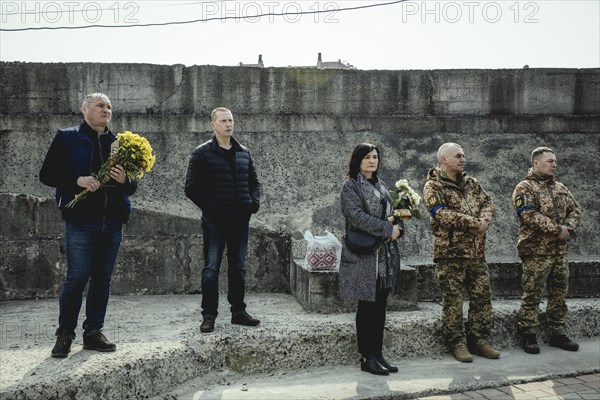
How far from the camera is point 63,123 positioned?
805 centimetres

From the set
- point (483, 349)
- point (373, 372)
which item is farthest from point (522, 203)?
point (373, 372)

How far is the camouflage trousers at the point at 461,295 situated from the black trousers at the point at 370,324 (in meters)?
0.67

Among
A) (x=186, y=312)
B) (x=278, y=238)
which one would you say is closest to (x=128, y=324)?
(x=186, y=312)

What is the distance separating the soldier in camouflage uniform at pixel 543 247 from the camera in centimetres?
553

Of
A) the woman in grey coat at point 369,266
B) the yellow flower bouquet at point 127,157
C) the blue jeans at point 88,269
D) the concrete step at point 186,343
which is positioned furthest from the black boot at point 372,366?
the yellow flower bouquet at point 127,157

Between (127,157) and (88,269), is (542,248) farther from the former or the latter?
(88,269)

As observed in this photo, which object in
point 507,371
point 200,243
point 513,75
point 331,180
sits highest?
point 513,75

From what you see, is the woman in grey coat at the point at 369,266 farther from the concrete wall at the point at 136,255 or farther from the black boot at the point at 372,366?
the concrete wall at the point at 136,255

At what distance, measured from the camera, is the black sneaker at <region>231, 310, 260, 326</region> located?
519cm

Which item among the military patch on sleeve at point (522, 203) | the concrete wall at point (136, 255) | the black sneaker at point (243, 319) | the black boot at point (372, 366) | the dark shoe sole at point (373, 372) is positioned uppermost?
the military patch on sleeve at point (522, 203)

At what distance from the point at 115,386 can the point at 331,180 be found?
184 inches

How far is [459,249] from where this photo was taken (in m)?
5.19

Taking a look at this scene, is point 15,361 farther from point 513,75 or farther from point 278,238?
point 513,75

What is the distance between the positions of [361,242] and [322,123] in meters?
3.96
